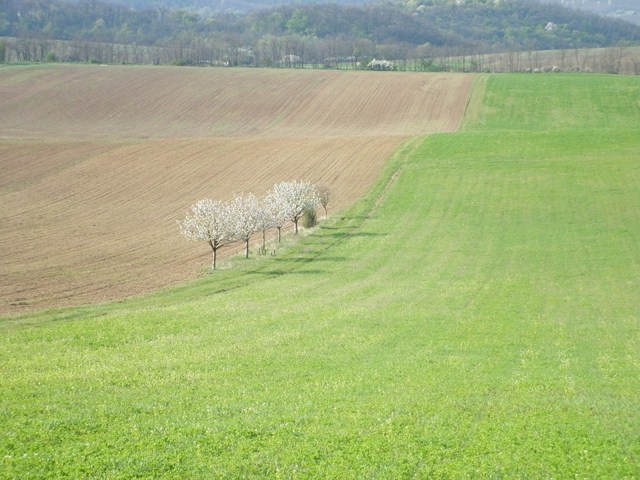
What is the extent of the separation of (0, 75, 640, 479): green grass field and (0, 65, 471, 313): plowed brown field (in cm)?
854

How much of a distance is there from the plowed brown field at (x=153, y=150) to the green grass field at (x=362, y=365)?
8.54m

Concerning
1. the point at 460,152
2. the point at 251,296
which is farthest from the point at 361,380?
the point at 460,152

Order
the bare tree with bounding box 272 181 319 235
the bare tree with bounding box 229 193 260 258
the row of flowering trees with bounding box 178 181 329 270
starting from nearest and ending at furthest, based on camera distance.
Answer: the row of flowering trees with bounding box 178 181 329 270, the bare tree with bounding box 229 193 260 258, the bare tree with bounding box 272 181 319 235

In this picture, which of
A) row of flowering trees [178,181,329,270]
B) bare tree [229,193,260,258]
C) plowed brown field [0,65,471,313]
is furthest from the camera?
bare tree [229,193,260,258]

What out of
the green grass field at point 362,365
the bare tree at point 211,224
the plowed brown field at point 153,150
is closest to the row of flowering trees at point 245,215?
the bare tree at point 211,224

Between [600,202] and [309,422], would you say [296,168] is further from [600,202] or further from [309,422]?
[309,422]

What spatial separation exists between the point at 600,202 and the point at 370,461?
172ft

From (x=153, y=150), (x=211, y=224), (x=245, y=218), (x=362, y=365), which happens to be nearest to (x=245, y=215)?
(x=245, y=218)

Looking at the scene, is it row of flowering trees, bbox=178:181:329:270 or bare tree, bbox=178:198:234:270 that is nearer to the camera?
bare tree, bbox=178:198:234:270

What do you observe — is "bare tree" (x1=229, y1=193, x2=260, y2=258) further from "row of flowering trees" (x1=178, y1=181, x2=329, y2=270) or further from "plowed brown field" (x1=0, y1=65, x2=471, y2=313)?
"plowed brown field" (x1=0, y1=65, x2=471, y2=313)

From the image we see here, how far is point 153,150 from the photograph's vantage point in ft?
281

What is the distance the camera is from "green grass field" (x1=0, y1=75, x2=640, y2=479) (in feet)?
46.5

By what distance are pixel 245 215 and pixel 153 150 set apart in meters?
42.0

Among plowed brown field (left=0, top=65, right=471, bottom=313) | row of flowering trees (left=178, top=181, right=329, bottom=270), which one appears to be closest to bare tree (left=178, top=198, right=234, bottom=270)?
row of flowering trees (left=178, top=181, right=329, bottom=270)
